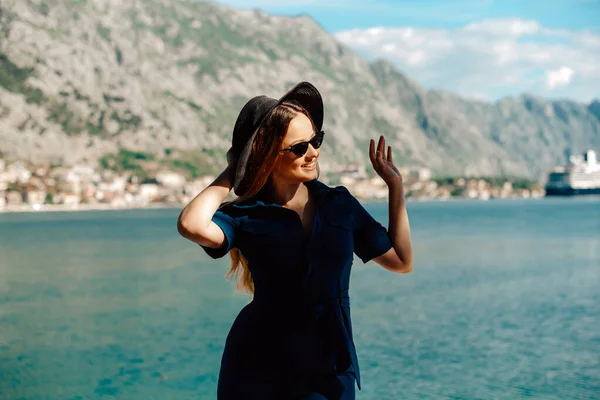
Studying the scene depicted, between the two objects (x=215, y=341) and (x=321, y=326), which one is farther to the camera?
(x=215, y=341)

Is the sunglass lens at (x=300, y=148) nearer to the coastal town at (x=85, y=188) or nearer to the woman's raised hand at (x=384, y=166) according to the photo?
the woman's raised hand at (x=384, y=166)

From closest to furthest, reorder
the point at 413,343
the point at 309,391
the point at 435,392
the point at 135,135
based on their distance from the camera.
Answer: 1. the point at 309,391
2. the point at 435,392
3. the point at 413,343
4. the point at 135,135

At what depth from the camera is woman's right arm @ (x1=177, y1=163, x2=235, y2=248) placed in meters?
2.45

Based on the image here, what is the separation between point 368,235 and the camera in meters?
2.66

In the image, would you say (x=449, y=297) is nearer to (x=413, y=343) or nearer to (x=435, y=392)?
(x=413, y=343)

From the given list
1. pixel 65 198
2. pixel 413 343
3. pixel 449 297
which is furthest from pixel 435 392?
pixel 65 198

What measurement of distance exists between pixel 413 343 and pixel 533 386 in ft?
13.5

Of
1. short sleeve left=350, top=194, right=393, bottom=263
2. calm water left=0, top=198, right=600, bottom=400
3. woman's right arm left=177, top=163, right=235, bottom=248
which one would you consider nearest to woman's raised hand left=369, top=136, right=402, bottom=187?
short sleeve left=350, top=194, right=393, bottom=263

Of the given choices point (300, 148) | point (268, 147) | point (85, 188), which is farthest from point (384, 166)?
point (85, 188)

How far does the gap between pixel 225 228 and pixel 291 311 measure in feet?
1.14

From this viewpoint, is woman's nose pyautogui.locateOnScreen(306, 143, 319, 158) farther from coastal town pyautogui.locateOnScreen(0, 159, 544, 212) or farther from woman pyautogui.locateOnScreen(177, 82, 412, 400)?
coastal town pyautogui.locateOnScreen(0, 159, 544, 212)

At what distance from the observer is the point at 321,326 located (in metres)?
2.56

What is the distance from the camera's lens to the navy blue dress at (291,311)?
8.30ft

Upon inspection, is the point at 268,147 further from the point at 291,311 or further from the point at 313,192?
the point at 291,311
